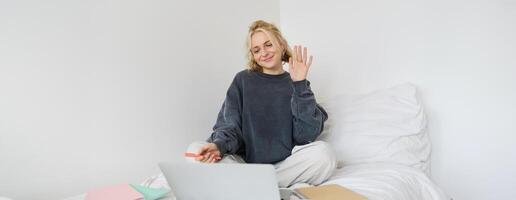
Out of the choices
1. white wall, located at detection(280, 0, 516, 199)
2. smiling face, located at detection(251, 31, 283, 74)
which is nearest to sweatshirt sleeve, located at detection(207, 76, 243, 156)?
smiling face, located at detection(251, 31, 283, 74)

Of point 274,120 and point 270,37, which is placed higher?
point 270,37

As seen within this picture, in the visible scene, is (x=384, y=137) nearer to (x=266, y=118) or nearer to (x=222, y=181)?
(x=266, y=118)

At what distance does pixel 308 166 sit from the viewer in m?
1.00

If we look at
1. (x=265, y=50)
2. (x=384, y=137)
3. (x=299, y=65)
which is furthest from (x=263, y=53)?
(x=384, y=137)

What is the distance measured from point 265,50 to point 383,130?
461 mm

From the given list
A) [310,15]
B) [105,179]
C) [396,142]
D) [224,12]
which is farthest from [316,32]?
[105,179]

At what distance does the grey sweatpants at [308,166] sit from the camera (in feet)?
Result: 3.26

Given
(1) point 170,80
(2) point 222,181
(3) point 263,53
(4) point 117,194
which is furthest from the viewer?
(1) point 170,80

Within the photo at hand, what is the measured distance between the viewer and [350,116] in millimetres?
1283

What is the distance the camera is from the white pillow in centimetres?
117

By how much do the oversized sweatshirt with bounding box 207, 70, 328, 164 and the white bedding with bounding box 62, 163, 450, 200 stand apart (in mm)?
170

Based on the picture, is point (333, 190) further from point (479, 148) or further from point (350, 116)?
point (479, 148)

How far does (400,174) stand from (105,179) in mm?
863

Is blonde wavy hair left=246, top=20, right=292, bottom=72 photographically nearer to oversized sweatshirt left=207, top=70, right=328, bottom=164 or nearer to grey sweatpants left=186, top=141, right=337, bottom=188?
oversized sweatshirt left=207, top=70, right=328, bottom=164
